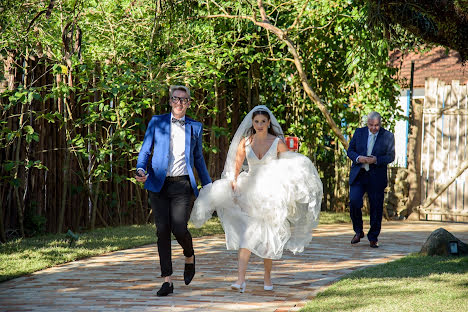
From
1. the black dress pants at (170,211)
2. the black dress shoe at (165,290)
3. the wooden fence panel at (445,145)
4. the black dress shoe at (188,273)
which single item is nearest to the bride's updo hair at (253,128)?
the black dress pants at (170,211)

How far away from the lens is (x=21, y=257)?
26.6 ft

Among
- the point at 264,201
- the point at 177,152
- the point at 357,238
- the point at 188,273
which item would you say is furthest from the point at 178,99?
the point at 357,238

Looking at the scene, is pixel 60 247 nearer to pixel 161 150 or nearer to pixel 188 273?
pixel 188 273

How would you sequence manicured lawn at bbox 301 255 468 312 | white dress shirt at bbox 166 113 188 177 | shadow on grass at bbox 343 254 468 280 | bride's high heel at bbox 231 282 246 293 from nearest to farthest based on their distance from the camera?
manicured lawn at bbox 301 255 468 312, bride's high heel at bbox 231 282 246 293, white dress shirt at bbox 166 113 188 177, shadow on grass at bbox 343 254 468 280

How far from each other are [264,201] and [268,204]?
5cm

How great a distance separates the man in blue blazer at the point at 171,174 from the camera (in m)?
6.44

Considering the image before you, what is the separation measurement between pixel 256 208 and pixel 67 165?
15.6 feet

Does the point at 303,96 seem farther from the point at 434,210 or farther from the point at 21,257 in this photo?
the point at 21,257

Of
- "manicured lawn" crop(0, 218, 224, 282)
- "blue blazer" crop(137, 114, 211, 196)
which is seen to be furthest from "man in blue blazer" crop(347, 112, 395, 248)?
"blue blazer" crop(137, 114, 211, 196)

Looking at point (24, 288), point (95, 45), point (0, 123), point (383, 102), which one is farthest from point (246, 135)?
point (383, 102)

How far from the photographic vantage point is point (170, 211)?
6520 mm

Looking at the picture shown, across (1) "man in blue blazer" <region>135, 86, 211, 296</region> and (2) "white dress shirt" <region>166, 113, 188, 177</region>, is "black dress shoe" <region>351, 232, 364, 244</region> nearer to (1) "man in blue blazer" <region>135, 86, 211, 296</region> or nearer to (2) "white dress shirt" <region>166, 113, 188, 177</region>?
(1) "man in blue blazer" <region>135, 86, 211, 296</region>

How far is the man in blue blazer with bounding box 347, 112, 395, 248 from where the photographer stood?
10.0m

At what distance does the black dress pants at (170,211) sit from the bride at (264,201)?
0.84ft
